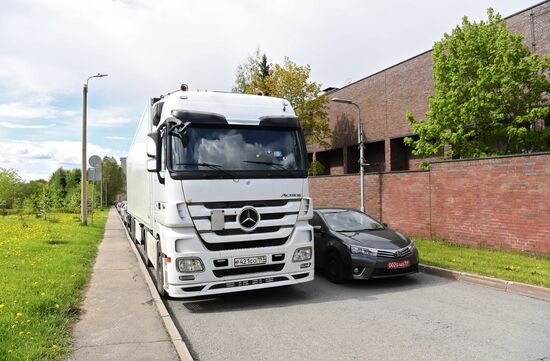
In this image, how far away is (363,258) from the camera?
7.44 metres

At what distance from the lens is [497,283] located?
7375mm

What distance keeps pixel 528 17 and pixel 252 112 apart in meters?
15.4

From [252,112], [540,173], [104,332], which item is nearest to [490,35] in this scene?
[540,173]

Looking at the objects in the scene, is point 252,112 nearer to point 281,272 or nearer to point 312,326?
point 281,272

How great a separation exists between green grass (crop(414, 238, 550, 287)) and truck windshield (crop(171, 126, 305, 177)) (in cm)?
437

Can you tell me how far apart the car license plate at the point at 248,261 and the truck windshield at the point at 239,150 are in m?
1.23

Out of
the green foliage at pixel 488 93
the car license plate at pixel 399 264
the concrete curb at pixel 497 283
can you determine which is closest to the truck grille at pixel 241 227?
the car license plate at pixel 399 264

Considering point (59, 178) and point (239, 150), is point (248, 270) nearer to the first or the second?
point (239, 150)

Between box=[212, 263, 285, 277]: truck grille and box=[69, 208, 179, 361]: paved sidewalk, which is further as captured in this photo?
box=[212, 263, 285, 277]: truck grille

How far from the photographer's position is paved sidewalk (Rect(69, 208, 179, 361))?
4423 mm

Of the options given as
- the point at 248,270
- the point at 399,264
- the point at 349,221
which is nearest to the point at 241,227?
the point at 248,270

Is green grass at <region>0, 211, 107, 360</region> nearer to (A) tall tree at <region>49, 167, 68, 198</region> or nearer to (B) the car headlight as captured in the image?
(B) the car headlight

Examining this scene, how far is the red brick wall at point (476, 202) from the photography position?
1010cm

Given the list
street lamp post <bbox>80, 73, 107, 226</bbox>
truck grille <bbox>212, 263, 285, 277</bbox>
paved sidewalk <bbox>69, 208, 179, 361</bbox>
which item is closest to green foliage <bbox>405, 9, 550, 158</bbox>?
truck grille <bbox>212, 263, 285, 277</bbox>
